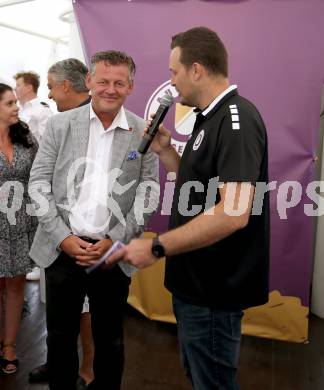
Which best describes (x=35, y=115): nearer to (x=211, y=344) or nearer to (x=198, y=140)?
(x=198, y=140)

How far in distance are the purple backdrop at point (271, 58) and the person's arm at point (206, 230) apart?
1.53 metres

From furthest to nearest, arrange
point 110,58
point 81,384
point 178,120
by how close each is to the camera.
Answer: point 178,120, point 81,384, point 110,58

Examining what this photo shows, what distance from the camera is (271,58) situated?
262cm

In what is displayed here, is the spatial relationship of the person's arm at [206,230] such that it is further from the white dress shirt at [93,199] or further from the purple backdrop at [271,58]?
the purple backdrop at [271,58]

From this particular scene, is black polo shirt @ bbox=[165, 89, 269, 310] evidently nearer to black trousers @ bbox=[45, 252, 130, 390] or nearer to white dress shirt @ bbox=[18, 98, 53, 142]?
black trousers @ bbox=[45, 252, 130, 390]

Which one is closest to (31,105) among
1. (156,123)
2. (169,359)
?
(169,359)

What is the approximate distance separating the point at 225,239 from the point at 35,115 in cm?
285

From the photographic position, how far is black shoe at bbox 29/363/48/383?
2.39 m

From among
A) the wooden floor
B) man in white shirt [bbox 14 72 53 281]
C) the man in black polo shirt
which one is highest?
man in white shirt [bbox 14 72 53 281]

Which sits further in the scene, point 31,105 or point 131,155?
point 31,105

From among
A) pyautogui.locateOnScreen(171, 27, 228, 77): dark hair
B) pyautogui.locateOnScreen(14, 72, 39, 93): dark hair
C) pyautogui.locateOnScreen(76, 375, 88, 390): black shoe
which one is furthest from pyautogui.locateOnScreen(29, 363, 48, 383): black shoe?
pyautogui.locateOnScreen(14, 72, 39, 93): dark hair

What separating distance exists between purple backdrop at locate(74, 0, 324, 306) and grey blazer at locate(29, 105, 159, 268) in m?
1.05

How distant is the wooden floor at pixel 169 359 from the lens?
244cm

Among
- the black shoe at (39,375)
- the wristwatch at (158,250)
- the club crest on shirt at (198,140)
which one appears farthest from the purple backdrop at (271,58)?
the wristwatch at (158,250)
